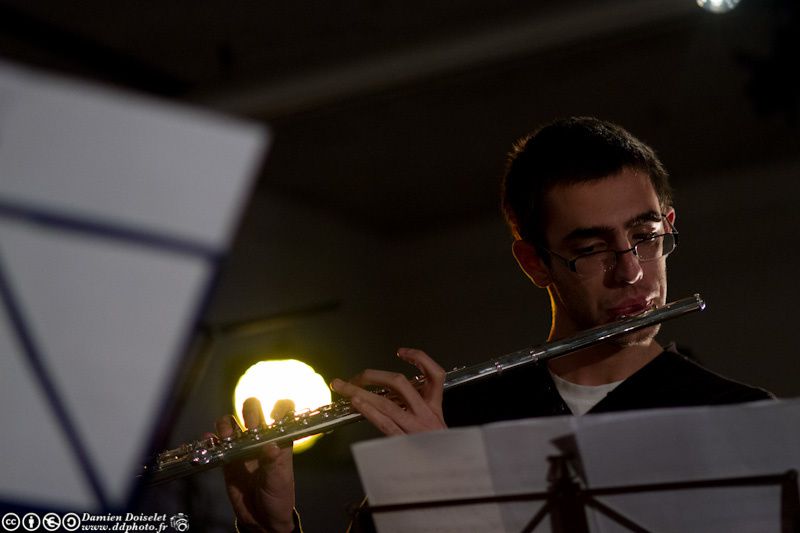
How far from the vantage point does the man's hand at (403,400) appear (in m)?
1.32

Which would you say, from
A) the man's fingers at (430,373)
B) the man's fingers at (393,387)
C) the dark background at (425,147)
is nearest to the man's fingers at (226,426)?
the man's fingers at (393,387)

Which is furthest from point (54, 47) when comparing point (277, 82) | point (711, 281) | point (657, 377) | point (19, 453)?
point (711, 281)

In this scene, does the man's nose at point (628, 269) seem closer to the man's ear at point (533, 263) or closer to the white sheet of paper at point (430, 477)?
the man's ear at point (533, 263)

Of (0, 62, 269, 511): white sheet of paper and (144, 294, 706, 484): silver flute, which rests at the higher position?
(0, 62, 269, 511): white sheet of paper

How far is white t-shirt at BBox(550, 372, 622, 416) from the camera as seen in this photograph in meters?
1.55

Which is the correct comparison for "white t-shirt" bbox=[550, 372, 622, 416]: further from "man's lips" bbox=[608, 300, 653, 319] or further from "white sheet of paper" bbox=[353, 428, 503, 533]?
"white sheet of paper" bbox=[353, 428, 503, 533]

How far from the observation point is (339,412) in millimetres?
1482

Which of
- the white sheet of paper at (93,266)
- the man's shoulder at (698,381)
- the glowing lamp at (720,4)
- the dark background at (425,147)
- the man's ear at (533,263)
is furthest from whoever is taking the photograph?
the white sheet of paper at (93,266)

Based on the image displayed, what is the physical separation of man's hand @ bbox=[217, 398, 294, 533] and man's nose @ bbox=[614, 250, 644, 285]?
65 centimetres

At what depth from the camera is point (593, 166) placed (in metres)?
1.58

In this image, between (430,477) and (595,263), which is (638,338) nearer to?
(595,263)

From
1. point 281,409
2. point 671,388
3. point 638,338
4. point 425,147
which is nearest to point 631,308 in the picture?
point 638,338

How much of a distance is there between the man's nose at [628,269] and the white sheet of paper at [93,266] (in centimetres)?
263

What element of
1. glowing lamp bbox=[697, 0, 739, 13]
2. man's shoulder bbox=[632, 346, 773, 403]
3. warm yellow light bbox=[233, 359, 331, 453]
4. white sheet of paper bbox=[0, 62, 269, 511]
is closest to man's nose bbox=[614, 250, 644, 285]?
man's shoulder bbox=[632, 346, 773, 403]
